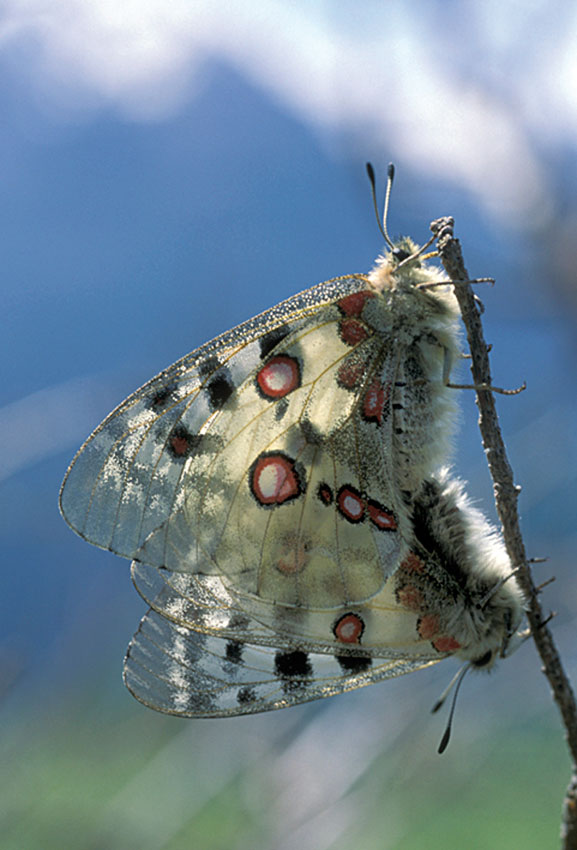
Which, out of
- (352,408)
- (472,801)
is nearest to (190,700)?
(352,408)

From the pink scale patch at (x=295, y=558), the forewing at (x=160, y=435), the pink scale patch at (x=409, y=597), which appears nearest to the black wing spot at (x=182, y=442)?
the forewing at (x=160, y=435)

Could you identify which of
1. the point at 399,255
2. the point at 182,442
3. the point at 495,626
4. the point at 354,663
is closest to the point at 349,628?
the point at 354,663

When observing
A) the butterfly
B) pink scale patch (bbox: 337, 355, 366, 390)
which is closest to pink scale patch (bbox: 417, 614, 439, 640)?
the butterfly

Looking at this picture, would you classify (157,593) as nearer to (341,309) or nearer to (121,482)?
(121,482)

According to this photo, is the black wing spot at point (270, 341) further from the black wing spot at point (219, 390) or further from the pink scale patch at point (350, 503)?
the pink scale patch at point (350, 503)

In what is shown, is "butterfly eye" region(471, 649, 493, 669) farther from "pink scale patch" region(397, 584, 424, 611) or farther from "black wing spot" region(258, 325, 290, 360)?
"black wing spot" region(258, 325, 290, 360)

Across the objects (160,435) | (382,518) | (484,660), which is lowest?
(484,660)

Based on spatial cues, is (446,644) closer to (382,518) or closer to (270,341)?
(382,518)
